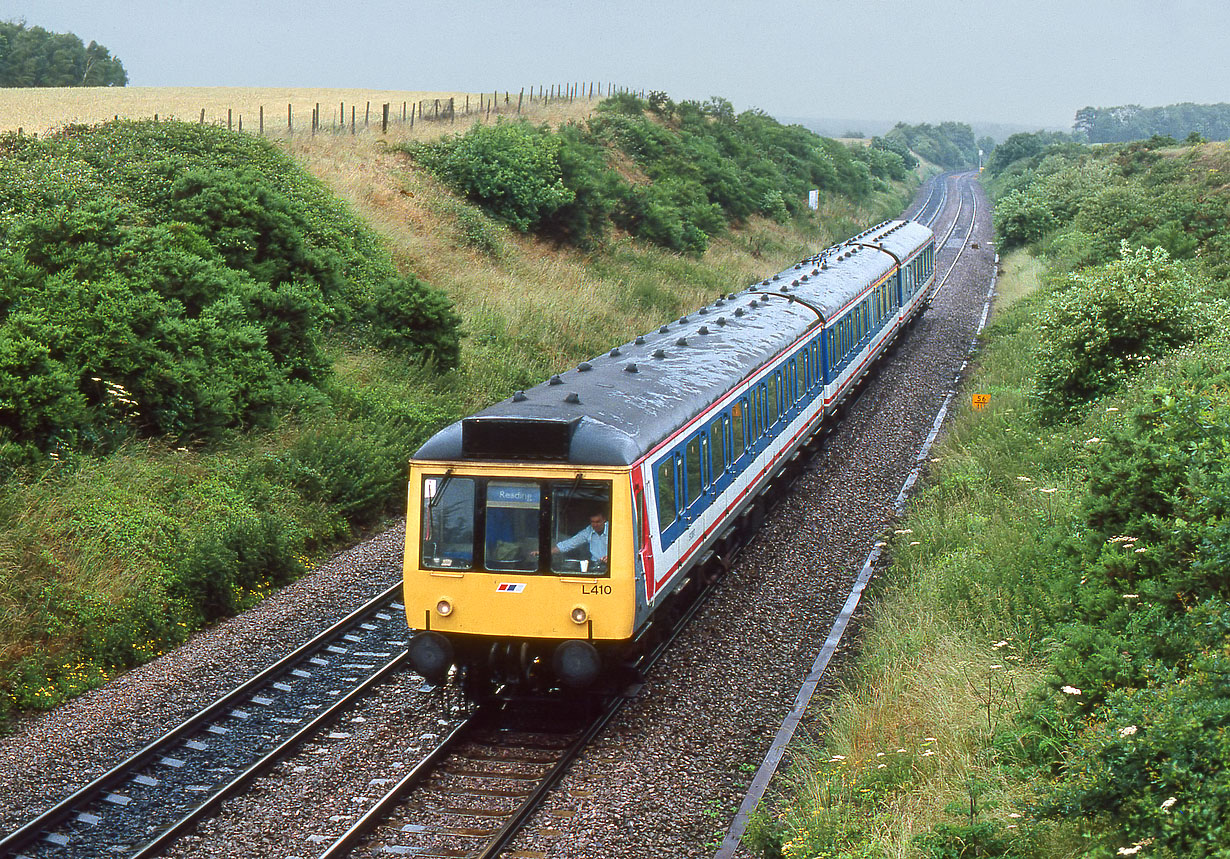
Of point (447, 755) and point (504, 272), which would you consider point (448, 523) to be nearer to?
point (447, 755)

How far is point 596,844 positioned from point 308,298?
1305cm

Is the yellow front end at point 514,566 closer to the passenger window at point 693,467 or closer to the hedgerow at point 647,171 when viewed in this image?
the passenger window at point 693,467

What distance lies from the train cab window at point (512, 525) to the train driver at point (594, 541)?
0.23 metres

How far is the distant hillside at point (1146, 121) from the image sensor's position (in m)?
151

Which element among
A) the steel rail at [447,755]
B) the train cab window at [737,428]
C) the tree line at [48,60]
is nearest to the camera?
the steel rail at [447,755]

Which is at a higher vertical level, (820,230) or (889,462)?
(820,230)

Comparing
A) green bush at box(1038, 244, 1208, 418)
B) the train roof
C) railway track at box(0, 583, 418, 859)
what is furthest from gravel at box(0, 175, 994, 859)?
green bush at box(1038, 244, 1208, 418)

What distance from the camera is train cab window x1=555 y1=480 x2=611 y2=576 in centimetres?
909

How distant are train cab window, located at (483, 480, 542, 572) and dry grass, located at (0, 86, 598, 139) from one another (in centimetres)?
2189

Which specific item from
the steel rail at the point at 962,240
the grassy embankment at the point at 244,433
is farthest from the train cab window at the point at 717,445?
the steel rail at the point at 962,240

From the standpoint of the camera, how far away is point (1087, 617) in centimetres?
885

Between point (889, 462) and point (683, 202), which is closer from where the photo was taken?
point (889, 462)

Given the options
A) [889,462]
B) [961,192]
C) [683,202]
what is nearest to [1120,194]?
[683,202]

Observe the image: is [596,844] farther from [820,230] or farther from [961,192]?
[961,192]
